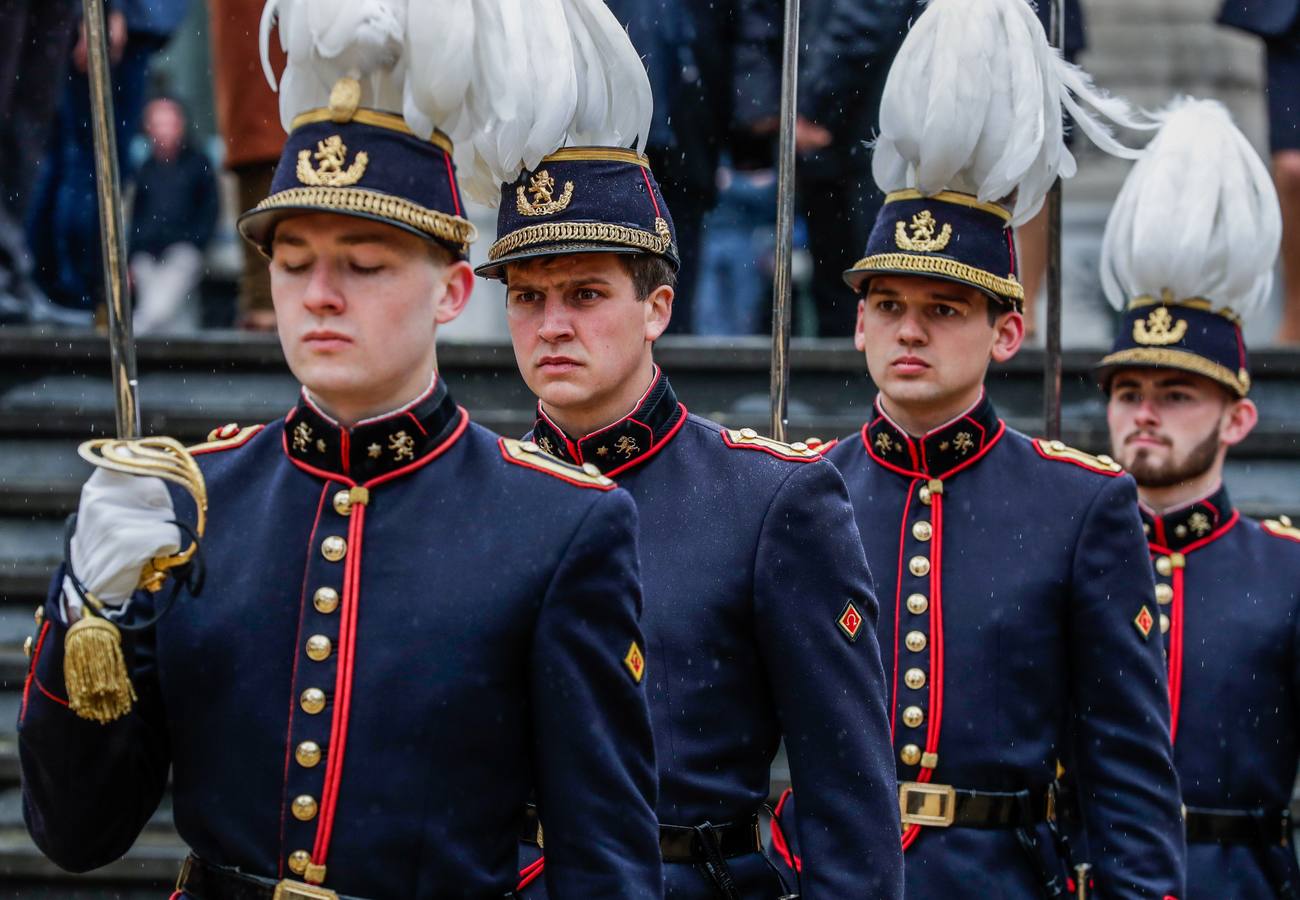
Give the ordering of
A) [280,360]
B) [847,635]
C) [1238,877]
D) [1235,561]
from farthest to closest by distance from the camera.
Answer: [280,360]
[1235,561]
[1238,877]
[847,635]

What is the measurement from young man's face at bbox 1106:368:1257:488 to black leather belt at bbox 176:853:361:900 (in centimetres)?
327

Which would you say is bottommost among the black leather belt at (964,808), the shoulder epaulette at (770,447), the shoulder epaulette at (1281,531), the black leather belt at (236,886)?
the black leather belt at (964,808)

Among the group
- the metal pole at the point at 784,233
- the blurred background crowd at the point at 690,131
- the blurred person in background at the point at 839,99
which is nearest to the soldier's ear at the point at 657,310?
the metal pole at the point at 784,233

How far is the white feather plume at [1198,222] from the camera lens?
6.00 metres

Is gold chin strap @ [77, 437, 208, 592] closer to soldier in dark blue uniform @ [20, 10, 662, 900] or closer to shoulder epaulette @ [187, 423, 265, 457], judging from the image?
soldier in dark blue uniform @ [20, 10, 662, 900]

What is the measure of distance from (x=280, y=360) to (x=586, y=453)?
339cm

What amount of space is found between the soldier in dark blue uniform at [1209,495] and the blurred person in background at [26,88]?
11.5ft

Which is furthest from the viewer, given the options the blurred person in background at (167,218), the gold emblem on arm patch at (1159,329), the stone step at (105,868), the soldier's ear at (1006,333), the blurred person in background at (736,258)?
the blurred person in background at (167,218)

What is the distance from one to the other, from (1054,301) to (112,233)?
2933mm

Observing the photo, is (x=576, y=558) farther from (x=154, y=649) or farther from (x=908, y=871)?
(x=908, y=871)

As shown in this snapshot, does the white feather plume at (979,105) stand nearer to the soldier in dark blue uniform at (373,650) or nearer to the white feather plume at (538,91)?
the white feather plume at (538,91)

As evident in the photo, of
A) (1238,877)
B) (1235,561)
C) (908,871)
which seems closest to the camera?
(908,871)

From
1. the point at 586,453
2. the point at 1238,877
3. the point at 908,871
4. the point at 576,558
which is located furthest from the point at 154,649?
the point at 1238,877

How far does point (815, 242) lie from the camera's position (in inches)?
296
